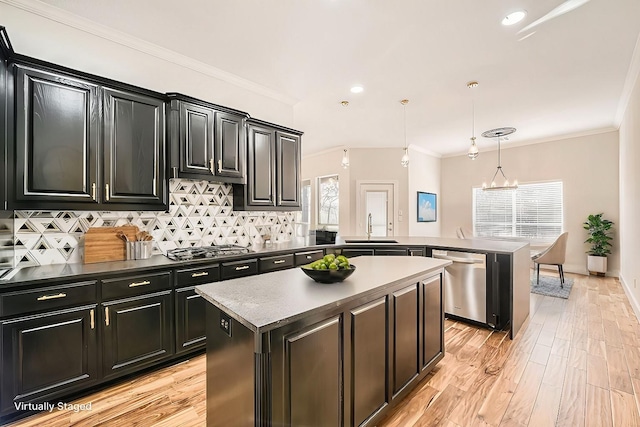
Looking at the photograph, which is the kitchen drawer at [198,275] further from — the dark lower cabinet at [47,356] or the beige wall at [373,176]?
the beige wall at [373,176]

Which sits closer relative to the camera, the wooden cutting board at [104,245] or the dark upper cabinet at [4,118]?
the dark upper cabinet at [4,118]

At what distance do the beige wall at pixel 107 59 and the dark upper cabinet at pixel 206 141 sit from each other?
1.26 ft

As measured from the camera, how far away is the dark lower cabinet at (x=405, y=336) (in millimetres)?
1850

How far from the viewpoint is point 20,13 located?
2186 millimetres

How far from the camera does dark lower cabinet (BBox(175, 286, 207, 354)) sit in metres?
2.45

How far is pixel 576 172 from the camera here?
233 inches

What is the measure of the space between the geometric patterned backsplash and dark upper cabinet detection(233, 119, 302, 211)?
26 cm

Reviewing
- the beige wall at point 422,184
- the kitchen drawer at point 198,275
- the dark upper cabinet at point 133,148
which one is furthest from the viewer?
the beige wall at point 422,184

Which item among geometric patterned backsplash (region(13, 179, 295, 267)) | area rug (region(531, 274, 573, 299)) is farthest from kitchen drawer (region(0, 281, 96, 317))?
area rug (region(531, 274, 573, 299))

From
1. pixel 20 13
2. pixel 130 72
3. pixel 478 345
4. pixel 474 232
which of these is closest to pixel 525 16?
pixel 478 345

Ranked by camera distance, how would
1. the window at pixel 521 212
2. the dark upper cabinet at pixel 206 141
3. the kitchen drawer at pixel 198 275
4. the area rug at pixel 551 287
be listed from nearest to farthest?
the kitchen drawer at pixel 198 275 < the dark upper cabinet at pixel 206 141 < the area rug at pixel 551 287 < the window at pixel 521 212

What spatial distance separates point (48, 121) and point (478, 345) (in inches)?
164

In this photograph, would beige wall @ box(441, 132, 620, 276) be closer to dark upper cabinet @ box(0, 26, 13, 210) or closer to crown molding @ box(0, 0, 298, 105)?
crown molding @ box(0, 0, 298, 105)

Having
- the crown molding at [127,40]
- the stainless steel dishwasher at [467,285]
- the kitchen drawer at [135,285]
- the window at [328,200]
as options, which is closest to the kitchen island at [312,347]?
the kitchen drawer at [135,285]
